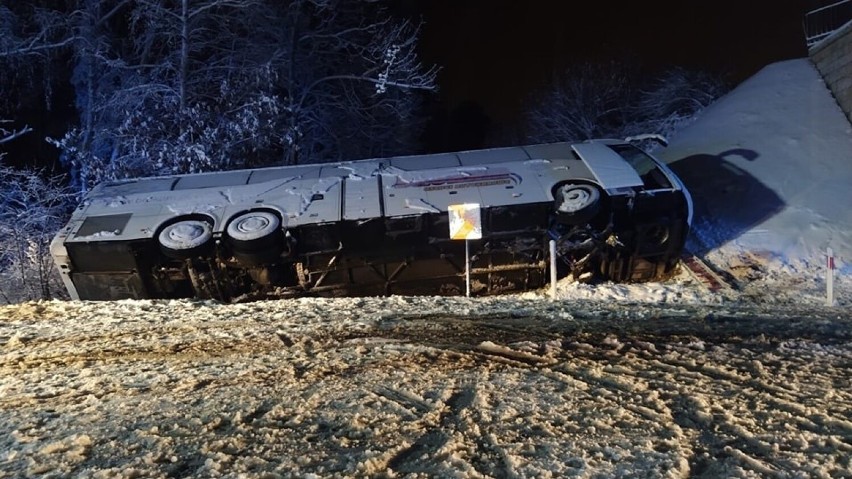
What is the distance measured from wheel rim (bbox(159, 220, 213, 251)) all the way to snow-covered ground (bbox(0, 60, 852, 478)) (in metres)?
0.88

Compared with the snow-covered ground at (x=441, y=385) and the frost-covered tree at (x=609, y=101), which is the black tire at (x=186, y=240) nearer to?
the snow-covered ground at (x=441, y=385)

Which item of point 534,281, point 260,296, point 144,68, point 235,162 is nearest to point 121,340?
point 260,296

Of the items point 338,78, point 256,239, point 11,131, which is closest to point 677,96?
point 338,78

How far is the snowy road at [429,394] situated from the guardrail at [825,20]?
14.9 meters

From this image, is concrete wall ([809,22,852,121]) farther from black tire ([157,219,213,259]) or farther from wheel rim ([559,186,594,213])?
black tire ([157,219,213,259])

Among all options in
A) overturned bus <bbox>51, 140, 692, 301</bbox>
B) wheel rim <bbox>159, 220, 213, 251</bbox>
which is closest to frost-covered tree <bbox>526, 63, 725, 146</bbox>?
overturned bus <bbox>51, 140, 692, 301</bbox>

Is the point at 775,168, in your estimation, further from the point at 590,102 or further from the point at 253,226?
the point at 590,102

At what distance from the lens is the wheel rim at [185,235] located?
9.02 metres

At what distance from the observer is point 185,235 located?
9.14m

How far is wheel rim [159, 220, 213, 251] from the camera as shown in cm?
902

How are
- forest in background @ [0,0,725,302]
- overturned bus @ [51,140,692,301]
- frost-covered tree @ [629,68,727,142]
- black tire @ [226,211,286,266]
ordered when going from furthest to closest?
frost-covered tree @ [629,68,727,142], forest in background @ [0,0,725,302], overturned bus @ [51,140,692,301], black tire @ [226,211,286,266]

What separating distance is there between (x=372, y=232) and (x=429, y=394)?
459 centimetres

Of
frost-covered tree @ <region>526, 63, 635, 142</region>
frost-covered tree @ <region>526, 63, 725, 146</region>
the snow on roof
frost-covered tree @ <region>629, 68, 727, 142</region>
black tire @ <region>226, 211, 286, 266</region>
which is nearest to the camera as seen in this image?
black tire @ <region>226, 211, 286, 266</region>

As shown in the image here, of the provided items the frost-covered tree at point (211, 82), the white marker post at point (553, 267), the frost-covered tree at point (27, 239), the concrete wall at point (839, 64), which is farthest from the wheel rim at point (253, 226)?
the concrete wall at point (839, 64)
